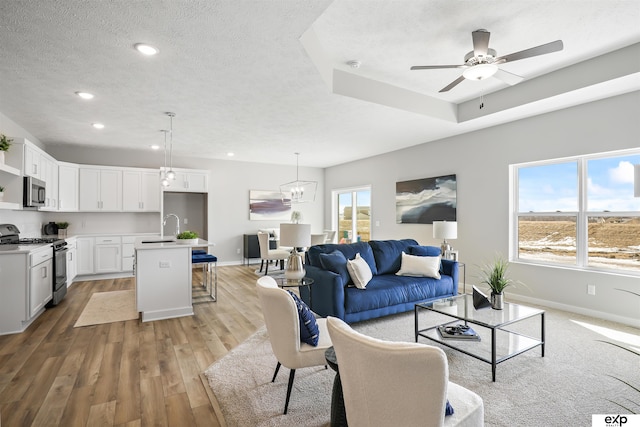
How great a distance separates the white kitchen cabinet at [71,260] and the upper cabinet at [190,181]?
1985 mm

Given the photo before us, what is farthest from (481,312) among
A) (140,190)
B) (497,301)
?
(140,190)

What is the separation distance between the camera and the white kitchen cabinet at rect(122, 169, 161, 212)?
6816 mm

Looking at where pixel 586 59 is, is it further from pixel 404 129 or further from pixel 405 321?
pixel 405 321

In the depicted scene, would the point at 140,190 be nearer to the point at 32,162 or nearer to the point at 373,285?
the point at 32,162

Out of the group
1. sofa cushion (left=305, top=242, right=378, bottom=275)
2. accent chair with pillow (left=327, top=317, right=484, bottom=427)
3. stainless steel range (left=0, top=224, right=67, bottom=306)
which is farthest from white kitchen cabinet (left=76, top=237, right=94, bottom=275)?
accent chair with pillow (left=327, top=317, right=484, bottom=427)

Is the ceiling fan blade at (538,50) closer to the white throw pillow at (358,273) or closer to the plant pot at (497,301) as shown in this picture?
the plant pot at (497,301)

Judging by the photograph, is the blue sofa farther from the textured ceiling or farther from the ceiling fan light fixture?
the ceiling fan light fixture

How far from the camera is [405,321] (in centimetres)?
390

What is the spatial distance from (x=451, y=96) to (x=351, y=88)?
1.66 meters

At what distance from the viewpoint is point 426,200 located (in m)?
6.30

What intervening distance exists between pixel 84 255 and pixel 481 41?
7.15m

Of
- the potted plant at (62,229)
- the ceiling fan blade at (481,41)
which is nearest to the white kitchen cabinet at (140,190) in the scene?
the potted plant at (62,229)

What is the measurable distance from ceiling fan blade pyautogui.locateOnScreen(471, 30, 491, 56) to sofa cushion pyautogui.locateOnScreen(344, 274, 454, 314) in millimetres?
2526

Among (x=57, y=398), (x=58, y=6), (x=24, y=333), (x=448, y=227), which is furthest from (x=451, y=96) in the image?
(x=24, y=333)
